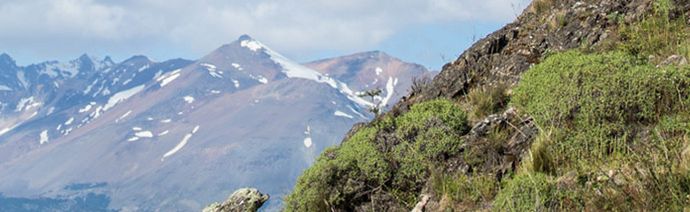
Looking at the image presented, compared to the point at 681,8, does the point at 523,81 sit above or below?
above

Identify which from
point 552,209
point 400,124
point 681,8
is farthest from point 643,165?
point 681,8

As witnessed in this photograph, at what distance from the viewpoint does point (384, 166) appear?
762 cm

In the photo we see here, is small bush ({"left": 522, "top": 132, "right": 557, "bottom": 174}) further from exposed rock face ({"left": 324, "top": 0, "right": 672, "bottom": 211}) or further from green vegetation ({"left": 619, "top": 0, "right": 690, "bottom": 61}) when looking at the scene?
green vegetation ({"left": 619, "top": 0, "right": 690, "bottom": 61})

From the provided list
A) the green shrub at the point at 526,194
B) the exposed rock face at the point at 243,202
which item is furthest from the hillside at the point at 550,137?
the exposed rock face at the point at 243,202

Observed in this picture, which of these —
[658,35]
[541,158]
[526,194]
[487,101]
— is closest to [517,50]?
[487,101]

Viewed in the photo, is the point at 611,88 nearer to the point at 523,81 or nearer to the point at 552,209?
the point at 523,81

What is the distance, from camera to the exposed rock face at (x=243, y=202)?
9352mm

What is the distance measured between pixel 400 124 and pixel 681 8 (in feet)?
17.6

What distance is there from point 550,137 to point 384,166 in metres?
2.29

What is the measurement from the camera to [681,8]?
9203 mm

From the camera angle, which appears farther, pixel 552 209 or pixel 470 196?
pixel 470 196

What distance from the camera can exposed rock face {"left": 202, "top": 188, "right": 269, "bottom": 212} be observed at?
9.35 m

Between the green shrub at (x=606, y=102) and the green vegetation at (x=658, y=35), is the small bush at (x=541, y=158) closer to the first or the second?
the green shrub at (x=606, y=102)

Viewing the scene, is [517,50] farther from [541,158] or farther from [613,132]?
[541,158]
